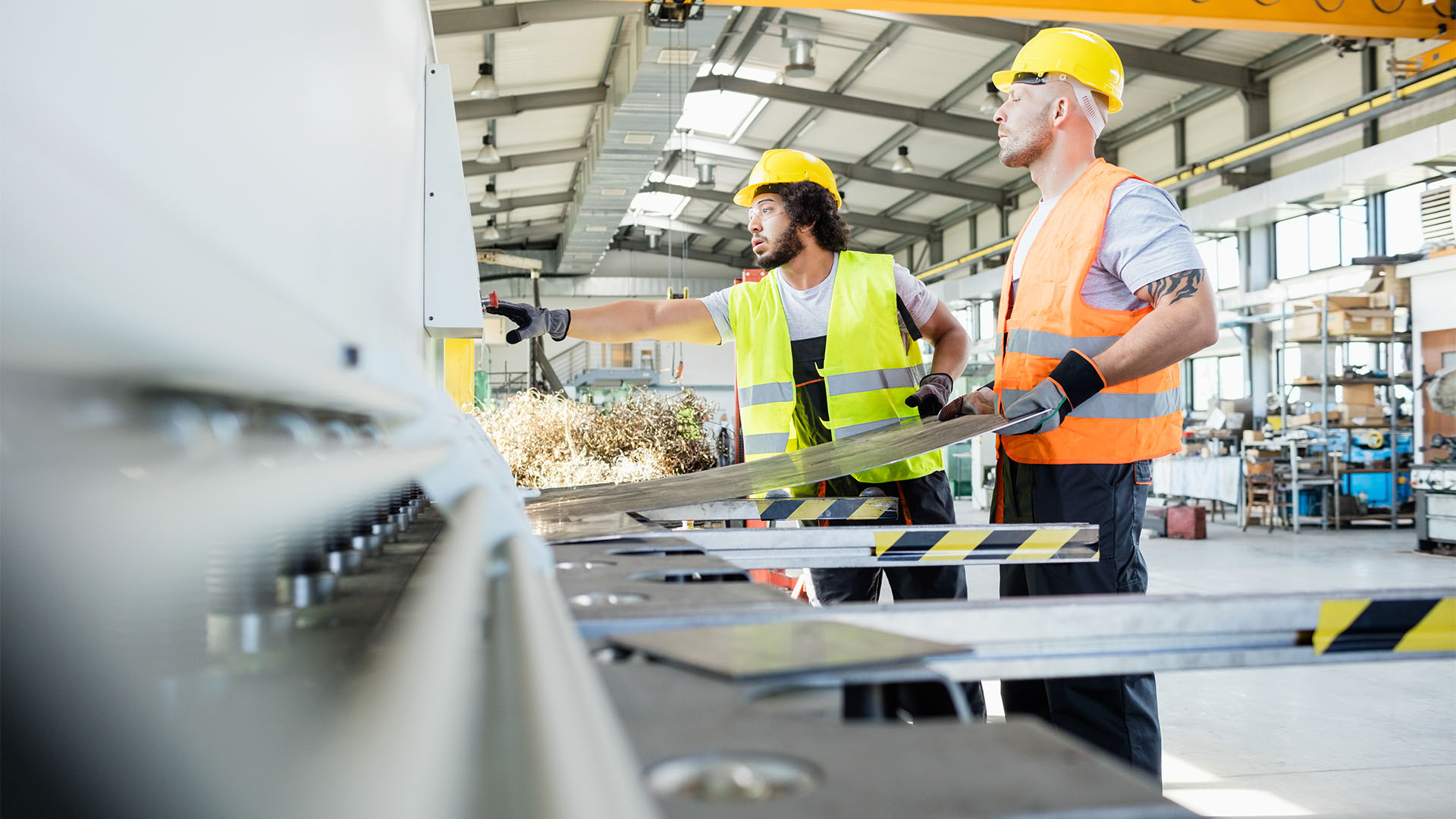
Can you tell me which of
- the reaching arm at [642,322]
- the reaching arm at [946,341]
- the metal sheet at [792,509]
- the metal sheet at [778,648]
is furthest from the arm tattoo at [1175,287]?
the metal sheet at [778,648]

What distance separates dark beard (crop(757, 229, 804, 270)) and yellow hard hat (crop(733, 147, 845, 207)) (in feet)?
0.53

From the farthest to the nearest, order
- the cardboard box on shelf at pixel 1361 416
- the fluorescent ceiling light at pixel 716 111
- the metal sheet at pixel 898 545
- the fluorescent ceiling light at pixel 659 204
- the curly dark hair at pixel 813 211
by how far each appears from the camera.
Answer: the fluorescent ceiling light at pixel 659 204
the fluorescent ceiling light at pixel 716 111
the cardboard box on shelf at pixel 1361 416
the curly dark hair at pixel 813 211
the metal sheet at pixel 898 545

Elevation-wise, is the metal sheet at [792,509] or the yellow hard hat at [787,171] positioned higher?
the yellow hard hat at [787,171]

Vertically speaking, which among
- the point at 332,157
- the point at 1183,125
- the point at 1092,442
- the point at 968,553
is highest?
the point at 1183,125

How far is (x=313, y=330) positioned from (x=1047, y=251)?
6.39 feet

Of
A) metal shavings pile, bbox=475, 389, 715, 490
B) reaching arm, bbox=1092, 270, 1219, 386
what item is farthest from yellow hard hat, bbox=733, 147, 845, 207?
metal shavings pile, bbox=475, 389, 715, 490

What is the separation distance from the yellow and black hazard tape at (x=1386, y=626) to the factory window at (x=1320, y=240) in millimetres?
12677

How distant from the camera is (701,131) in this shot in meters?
15.2

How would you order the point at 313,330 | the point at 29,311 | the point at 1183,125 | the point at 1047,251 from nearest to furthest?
A: the point at 29,311 < the point at 313,330 < the point at 1047,251 < the point at 1183,125

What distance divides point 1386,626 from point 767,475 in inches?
45.9

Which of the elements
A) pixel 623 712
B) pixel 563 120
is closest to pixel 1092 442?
pixel 623 712

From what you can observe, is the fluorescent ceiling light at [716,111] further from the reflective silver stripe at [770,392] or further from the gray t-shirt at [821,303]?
the reflective silver stripe at [770,392]

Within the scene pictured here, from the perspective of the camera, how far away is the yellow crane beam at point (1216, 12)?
21.2 ft

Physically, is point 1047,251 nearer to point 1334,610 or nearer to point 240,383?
point 1334,610
